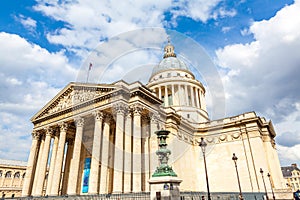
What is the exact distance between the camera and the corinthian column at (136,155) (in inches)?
845

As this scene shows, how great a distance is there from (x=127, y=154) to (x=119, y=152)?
928mm

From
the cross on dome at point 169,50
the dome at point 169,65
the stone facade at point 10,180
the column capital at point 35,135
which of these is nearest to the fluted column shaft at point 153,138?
the column capital at point 35,135

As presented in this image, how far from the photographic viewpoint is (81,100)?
90.2 ft

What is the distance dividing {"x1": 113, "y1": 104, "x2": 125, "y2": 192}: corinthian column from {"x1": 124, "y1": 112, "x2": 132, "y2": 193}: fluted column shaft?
0.46 meters

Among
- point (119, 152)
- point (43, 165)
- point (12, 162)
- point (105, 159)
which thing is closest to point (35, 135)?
point (43, 165)

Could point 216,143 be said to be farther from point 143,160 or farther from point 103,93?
point 103,93

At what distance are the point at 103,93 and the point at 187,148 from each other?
16631 millimetres

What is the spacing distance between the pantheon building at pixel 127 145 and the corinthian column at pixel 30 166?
12cm

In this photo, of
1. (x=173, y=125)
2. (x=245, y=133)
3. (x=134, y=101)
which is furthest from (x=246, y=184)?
(x=134, y=101)

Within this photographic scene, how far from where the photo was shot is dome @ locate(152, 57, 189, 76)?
170ft

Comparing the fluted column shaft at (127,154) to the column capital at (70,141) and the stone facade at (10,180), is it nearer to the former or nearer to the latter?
the column capital at (70,141)

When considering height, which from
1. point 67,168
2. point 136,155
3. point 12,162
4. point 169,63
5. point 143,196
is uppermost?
point 169,63

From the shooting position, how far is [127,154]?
21938 millimetres

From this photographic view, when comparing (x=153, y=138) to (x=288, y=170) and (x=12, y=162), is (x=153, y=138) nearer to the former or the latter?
(x=12, y=162)
